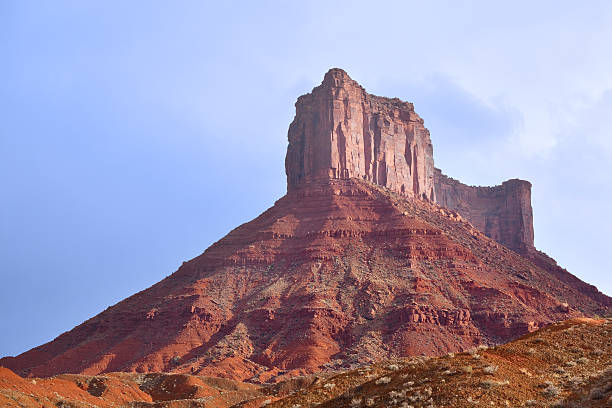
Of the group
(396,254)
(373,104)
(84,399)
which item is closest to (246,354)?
(396,254)

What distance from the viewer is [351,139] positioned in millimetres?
132625

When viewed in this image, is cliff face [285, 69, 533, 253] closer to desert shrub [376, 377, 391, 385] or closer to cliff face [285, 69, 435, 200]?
cliff face [285, 69, 435, 200]

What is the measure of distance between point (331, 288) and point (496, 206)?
95.4m

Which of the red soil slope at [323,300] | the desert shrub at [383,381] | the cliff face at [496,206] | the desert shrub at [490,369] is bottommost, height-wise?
the desert shrub at [383,381]

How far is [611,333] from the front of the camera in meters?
26.1

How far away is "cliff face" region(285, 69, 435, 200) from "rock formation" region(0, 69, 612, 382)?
296mm

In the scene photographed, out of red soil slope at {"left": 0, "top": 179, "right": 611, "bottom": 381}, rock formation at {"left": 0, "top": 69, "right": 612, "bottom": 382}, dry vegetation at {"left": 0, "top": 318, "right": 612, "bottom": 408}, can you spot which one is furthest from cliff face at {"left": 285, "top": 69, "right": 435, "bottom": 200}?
dry vegetation at {"left": 0, "top": 318, "right": 612, "bottom": 408}

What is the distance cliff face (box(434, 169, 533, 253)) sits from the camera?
580 feet

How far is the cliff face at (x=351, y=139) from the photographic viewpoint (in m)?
131

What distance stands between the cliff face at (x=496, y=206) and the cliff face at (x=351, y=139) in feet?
120

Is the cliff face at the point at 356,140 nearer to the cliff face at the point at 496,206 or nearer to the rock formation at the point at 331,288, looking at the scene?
the rock formation at the point at 331,288

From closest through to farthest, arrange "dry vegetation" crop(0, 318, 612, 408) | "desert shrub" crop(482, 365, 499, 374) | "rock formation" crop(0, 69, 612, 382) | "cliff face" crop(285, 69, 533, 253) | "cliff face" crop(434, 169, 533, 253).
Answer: "dry vegetation" crop(0, 318, 612, 408) < "desert shrub" crop(482, 365, 499, 374) < "rock formation" crop(0, 69, 612, 382) < "cliff face" crop(285, 69, 533, 253) < "cliff face" crop(434, 169, 533, 253)

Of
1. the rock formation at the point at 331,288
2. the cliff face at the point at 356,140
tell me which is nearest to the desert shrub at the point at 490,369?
the rock formation at the point at 331,288

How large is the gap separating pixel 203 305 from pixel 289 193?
116 ft
